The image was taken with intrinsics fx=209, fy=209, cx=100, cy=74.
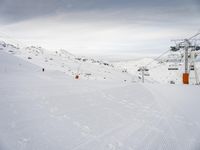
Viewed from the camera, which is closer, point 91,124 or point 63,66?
point 91,124

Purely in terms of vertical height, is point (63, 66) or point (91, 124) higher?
point (63, 66)

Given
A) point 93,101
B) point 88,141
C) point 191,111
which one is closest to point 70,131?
point 88,141

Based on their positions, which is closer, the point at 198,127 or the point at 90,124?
the point at 90,124

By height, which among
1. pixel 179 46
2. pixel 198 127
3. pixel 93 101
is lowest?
pixel 198 127

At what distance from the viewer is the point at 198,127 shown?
17.8 ft

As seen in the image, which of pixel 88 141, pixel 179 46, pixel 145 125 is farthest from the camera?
pixel 179 46

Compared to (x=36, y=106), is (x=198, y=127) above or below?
below

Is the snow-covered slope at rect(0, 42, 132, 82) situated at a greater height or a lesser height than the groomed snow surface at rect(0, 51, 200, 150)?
greater

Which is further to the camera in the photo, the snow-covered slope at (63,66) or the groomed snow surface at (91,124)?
the snow-covered slope at (63,66)

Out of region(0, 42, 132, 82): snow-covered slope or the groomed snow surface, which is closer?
the groomed snow surface

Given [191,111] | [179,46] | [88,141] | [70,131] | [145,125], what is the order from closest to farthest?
[88,141], [70,131], [145,125], [191,111], [179,46]

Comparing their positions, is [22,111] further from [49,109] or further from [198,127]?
[198,127]

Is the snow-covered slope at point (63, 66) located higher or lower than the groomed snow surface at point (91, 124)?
higher

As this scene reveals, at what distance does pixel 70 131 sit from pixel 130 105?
3.20 meters
